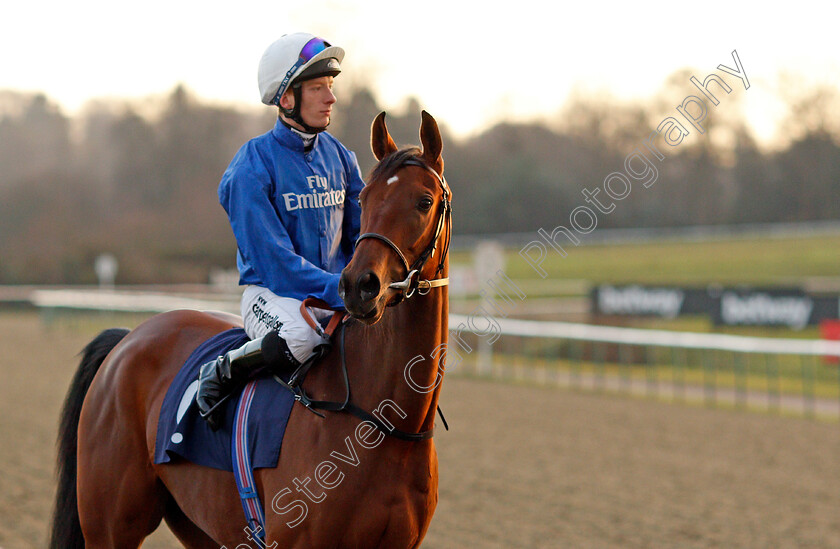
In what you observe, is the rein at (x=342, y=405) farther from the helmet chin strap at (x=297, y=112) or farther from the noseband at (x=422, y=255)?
the helmet chin strap at (x=297, y=112)

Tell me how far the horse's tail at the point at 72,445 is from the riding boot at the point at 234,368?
35.0 inches

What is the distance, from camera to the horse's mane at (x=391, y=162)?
215 cm

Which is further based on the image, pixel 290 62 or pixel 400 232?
pixel 290 62

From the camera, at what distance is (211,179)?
97.8 feet

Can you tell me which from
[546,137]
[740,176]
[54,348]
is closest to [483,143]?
[546,137]

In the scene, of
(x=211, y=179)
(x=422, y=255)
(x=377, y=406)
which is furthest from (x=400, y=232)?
(x=211, y=179)

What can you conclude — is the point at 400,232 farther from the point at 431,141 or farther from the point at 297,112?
the point at 297,112

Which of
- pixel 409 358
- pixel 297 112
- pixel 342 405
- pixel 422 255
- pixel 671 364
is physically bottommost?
pixel 671 364

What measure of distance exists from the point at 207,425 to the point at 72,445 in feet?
3.02

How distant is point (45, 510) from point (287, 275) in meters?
4.13

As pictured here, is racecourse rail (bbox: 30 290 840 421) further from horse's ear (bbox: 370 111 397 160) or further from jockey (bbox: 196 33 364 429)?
horse's ear (bbox: 370 111 397 160)

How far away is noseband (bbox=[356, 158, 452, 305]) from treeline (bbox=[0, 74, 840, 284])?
2467 cm

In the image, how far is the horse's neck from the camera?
225 cm

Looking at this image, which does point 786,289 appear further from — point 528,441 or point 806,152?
point 806,152
